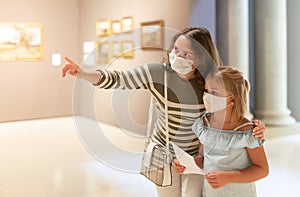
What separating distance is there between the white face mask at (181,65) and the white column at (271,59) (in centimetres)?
433

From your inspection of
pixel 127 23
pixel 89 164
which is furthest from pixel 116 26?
pixel 89 164

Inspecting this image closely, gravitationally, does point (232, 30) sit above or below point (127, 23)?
below

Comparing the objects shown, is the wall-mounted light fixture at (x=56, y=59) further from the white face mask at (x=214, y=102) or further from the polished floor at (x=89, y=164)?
the white face mask at (x=214, y=102)

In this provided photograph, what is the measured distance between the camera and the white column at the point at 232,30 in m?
4.76

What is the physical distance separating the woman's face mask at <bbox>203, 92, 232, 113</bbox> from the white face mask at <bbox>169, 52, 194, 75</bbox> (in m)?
0.11

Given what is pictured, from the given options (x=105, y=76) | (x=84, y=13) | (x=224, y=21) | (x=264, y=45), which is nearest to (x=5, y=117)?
(x=84, y=13)

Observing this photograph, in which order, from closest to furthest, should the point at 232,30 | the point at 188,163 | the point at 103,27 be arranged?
the point at 188,163 → the point at 232,30 → the point at 103,27

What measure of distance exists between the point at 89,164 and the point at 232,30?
249 cm

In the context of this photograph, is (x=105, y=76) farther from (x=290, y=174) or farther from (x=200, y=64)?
(x=290, y=174)

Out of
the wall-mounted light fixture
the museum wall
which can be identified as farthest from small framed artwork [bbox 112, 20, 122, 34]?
the wall-mounted light fixture

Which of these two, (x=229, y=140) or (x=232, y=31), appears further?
(x=232, y=31)

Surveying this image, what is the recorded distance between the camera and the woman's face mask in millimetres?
1228

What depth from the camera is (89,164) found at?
3488mm

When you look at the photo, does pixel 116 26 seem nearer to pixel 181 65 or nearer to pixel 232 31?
pixel 232 31
